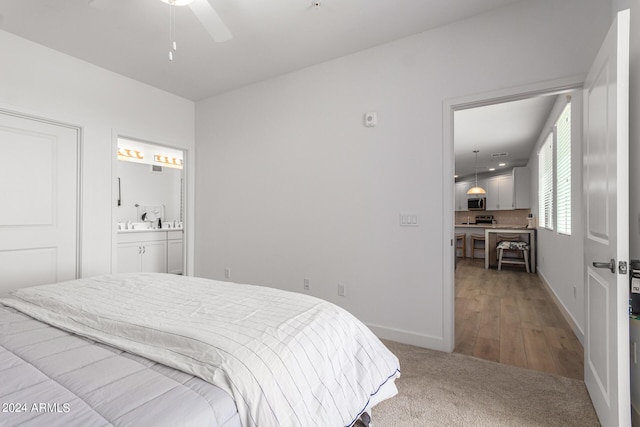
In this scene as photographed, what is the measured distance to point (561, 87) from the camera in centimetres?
212

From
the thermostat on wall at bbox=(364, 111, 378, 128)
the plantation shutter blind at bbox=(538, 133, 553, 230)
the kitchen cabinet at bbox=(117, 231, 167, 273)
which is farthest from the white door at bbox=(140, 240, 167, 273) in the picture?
the plantation shutter blind at bbox=(538, 133, 553, 230)

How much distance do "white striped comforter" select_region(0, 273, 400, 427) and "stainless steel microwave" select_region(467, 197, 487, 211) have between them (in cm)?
834

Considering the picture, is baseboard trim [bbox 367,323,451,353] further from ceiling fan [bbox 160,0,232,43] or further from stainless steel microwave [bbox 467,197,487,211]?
stainless steel microwave [bbox 467,197,487,211]

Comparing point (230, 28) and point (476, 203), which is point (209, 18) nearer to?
point (230, 28)

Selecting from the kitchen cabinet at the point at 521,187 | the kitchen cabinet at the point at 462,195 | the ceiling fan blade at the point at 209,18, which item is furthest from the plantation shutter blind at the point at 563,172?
the kitchen cabinet at the point at 462,195

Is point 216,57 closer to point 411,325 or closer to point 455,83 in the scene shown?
point 455,83

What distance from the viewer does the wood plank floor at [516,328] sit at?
2324 millimetres

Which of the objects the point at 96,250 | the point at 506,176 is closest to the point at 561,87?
the point at 96,250

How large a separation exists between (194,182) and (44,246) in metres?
1.62

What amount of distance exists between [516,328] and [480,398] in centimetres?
144

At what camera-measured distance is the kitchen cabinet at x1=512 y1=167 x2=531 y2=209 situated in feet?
A: 24.6

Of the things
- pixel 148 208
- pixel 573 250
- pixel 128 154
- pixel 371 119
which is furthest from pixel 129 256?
pixel 573 250

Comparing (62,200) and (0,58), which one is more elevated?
(0,58)

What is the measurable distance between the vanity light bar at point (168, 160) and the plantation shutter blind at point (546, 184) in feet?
19.3
